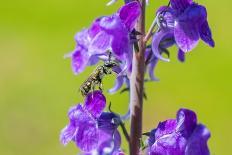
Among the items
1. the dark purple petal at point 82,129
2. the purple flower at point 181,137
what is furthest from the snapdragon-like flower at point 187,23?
the dark purple petal at point 82,129

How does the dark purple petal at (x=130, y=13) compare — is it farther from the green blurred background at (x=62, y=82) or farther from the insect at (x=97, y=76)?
the green blurred background at (x=62, y=82)

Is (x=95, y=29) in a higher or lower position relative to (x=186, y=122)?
higher

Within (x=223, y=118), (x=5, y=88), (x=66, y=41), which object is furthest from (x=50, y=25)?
(x=223, y=118)

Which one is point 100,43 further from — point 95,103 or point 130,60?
point 95,103

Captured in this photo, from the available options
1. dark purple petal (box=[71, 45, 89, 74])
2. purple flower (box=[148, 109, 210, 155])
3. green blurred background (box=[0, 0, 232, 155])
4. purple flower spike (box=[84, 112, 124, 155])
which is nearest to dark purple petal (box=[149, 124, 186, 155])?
purple flower (box=[148, 109, 210, 155])

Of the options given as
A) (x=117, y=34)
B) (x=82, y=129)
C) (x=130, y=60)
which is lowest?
(x=82, y=129)

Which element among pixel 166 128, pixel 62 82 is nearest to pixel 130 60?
pixel 166 128

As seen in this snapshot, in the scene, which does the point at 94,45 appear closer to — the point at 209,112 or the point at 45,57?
the point at 209,112
